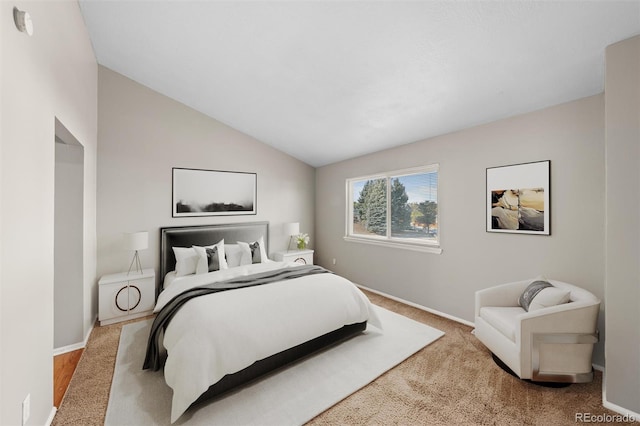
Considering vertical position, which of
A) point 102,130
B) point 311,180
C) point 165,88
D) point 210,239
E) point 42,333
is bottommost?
point 42,333

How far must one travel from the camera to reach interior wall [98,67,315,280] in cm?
362

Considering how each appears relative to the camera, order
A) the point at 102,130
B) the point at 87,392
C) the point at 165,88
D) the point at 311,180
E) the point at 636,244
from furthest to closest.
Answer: the point at 311,180 < the point at 165,88 < the point at 102,130 < the point at 87,392 < the point at 636,244

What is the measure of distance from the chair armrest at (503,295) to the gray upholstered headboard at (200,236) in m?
3.55

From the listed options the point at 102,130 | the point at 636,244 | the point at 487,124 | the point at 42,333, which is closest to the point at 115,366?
the point at 42,333

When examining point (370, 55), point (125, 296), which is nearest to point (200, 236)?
point (125, 296)

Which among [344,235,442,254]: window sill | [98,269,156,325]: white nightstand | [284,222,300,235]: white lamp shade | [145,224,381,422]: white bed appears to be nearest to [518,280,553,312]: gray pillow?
[344,235,442,254]: window sill

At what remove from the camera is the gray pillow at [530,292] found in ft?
7.86

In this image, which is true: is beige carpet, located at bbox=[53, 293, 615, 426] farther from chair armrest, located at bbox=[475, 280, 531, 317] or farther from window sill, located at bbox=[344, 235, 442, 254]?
window sill, located at bbox=[344, 235, 442, 254]

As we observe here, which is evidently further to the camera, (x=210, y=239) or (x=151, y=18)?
(x=210, y=239)

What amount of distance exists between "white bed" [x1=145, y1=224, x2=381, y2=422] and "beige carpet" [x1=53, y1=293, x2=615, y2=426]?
0.60m

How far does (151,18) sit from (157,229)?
2720 mm

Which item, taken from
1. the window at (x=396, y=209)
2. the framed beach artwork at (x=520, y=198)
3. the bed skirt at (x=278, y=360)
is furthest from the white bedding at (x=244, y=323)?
the framed beach artwork at (x=520, y=198)

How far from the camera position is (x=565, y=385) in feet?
7.01

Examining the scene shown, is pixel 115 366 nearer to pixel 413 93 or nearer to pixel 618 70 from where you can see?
pixel 413 93
